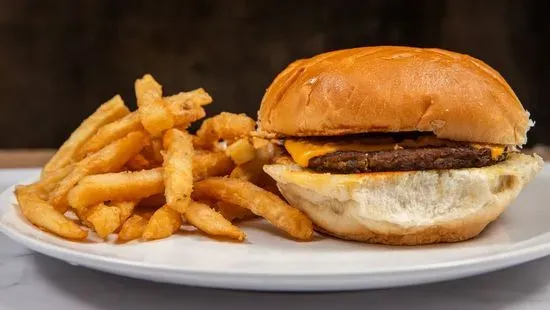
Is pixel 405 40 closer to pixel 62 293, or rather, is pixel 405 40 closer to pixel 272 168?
pixel 272 168

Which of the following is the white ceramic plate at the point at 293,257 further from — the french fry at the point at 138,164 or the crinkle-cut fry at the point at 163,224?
the french fry at the point at 138,164

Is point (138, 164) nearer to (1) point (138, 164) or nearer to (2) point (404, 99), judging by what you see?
(1) point (138, 164)

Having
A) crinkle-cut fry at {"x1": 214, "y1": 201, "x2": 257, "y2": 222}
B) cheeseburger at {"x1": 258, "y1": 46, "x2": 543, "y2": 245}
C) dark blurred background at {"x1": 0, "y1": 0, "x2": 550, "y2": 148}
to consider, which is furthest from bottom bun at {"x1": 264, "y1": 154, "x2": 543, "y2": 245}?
dark blurred background at {"x1": 0, "y1": 0, "x2": 550, "y2": 148}

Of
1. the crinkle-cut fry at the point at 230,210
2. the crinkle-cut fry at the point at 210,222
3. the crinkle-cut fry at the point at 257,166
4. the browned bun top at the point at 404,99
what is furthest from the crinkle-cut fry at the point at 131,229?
the browned bun top at the point at 404,99

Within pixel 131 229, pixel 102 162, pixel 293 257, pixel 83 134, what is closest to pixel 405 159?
pixel 293 257

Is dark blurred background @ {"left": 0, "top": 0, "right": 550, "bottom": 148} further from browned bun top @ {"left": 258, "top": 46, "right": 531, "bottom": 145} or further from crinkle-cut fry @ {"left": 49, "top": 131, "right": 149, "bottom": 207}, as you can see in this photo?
browned bun top @ {"left": 258, "top": 46, "right": 531, "bottom": 145}

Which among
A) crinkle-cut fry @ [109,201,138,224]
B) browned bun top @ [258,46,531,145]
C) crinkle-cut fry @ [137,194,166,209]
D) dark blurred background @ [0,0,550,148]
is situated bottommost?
dark blurred background @ [0,0,550,148]
